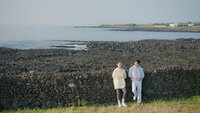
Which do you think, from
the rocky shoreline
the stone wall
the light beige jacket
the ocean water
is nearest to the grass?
the stone wall

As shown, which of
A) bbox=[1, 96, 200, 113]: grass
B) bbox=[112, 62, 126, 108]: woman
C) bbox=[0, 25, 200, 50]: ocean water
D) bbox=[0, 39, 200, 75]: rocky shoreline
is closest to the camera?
bbox=[1, 96, 200, 113]: grass

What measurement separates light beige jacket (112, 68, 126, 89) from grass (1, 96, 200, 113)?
1.04m

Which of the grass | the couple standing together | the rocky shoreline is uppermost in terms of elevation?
the couple standing together

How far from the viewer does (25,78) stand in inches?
435

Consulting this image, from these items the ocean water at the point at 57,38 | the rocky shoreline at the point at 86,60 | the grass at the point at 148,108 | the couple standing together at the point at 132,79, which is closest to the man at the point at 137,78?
the couple standing together at the point at 132,79

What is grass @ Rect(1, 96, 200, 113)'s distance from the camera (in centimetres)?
984

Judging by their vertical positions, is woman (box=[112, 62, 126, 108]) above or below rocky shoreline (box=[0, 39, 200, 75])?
above

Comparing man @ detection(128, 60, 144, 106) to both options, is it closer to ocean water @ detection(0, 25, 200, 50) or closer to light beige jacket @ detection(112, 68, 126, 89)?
light beige jacket @ detection(112, 68, 126, 89)

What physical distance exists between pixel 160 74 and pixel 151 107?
76.5 inches

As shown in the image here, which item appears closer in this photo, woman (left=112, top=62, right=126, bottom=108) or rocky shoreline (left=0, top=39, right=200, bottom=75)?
woman (left=112, top=62, right=126, bottom=108)

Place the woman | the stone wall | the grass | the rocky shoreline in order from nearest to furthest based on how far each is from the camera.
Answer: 1. the grass
2. the woman
3. the stone wall
4. the rocky shoreline

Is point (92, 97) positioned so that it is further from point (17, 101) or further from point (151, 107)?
point (17, 101)

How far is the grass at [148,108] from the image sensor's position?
984cm

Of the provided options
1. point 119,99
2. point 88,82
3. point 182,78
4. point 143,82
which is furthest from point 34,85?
point 182,78
